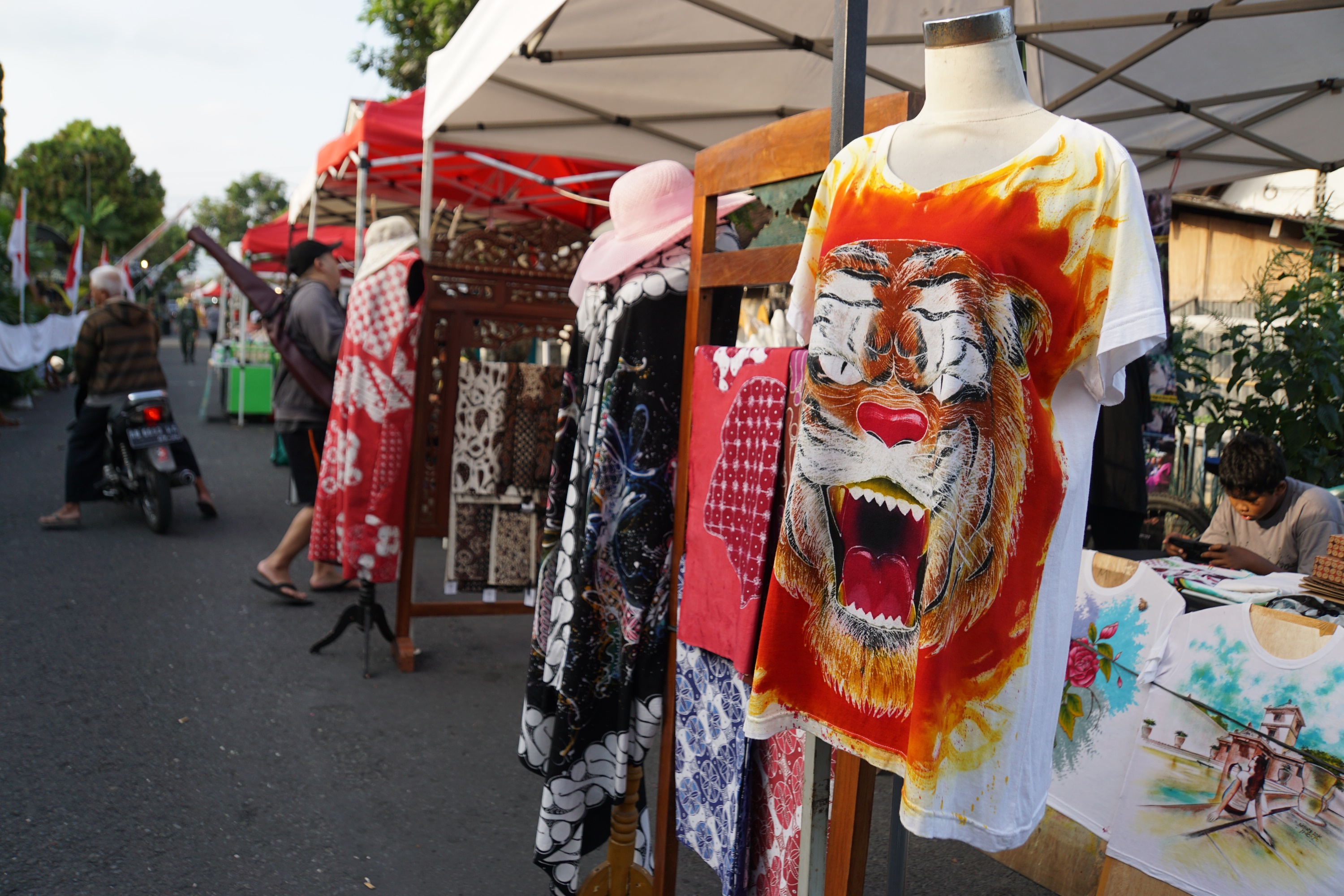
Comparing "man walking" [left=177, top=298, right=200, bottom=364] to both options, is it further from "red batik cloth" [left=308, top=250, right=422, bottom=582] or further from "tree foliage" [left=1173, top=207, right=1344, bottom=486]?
"tree foliage" [left=1173, top=207, right=1344, bottom=486]

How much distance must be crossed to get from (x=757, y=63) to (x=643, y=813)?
361 cm

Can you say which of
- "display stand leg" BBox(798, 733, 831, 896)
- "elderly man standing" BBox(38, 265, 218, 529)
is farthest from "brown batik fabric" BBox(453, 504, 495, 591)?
"elderly man standing" BBox(38, 265, 218, 529)

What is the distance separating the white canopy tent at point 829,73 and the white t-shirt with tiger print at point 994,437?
7.72ft

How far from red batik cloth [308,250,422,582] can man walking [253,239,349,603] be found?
0.82 meters

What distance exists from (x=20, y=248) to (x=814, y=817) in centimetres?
1513

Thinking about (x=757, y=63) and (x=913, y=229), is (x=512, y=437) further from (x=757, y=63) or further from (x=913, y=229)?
(x=913, y=229)

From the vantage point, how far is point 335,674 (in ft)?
14.1

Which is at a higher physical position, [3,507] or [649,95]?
[649,95]

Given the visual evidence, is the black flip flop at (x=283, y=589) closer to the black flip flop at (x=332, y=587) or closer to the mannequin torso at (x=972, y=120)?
the black flip flop at (x=332, y=587)

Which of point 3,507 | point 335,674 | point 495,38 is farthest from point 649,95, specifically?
point 3,507

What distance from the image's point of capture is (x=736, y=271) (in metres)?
1.89

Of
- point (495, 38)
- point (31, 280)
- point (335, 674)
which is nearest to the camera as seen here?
point (495, 38)

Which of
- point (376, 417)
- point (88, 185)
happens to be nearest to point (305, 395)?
point (376, 417)

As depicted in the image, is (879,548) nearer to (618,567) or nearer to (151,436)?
(618,567)
